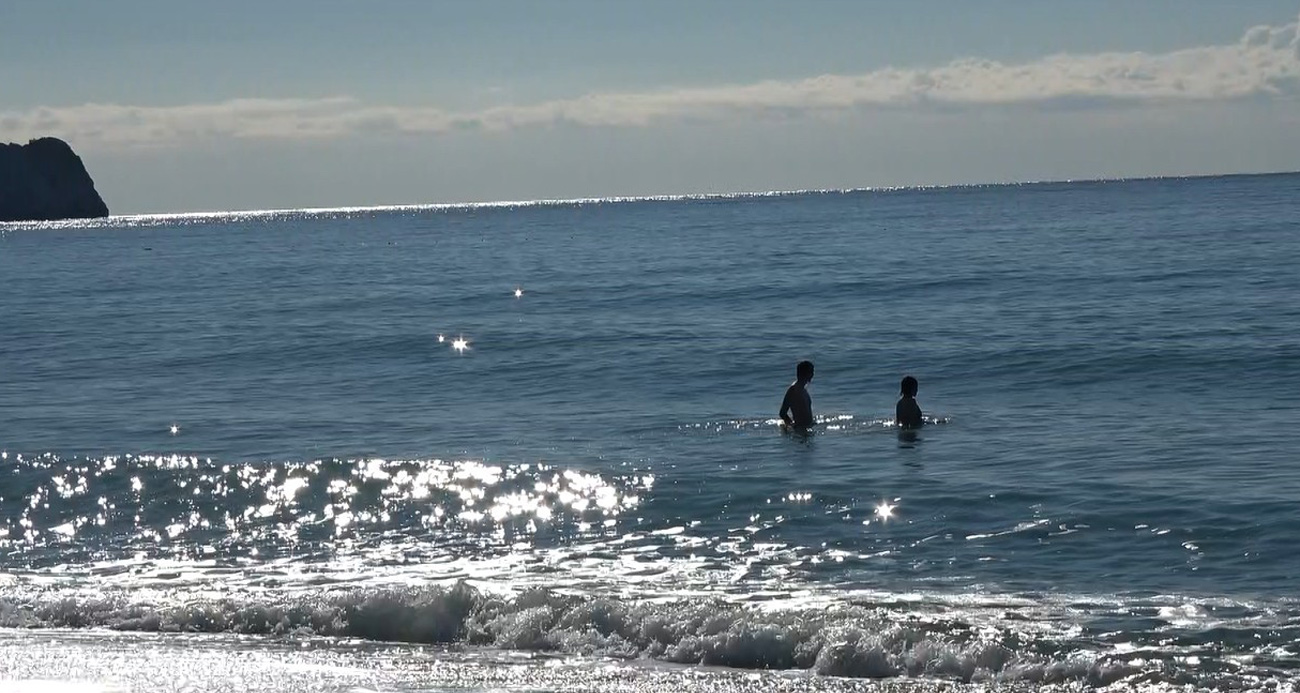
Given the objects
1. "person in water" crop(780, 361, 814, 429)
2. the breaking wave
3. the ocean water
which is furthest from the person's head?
Result: the breaking wave

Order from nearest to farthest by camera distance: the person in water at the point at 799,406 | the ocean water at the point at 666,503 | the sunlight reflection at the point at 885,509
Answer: the ocean water at the point at 666,503 → the sunlight reflection at the point at 885,509 → the person in water at the point at 799,406

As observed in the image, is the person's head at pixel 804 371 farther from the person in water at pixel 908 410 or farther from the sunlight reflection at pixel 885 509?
the sunlight reflection at pixel 885 509

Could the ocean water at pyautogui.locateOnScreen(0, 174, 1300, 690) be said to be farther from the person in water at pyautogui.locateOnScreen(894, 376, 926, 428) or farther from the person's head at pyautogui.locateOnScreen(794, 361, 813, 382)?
the person's head at pyautogui.locateOnScreen(794, 361, 813, 382)

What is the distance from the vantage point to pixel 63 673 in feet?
35.9

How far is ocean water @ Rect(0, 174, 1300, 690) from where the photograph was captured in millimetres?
11281

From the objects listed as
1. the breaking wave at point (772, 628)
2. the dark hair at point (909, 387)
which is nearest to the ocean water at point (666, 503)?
the breaking wave at point (772, 628)

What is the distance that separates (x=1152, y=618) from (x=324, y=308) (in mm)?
39884

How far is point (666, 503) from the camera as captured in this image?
55.5 feet

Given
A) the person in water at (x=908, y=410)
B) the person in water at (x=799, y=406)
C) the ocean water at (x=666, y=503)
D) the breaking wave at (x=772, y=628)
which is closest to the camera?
the breaking wave at (x=772, y=628)

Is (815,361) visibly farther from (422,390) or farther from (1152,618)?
(1152,618)

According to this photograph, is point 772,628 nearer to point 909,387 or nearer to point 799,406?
point 799,406

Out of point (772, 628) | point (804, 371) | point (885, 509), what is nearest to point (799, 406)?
point (804, 371)

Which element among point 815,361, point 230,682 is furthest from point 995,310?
point 230,682

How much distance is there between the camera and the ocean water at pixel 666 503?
11.3 metres
